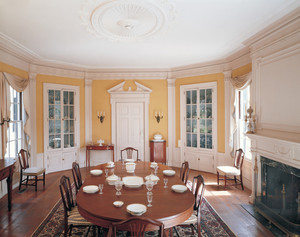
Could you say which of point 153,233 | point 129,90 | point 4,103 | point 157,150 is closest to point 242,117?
point 157,150

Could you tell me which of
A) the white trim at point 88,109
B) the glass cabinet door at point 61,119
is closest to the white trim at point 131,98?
the white trim at point 88,109

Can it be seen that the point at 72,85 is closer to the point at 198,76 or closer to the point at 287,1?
the point at 198,76

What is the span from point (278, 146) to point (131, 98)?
4573 mm

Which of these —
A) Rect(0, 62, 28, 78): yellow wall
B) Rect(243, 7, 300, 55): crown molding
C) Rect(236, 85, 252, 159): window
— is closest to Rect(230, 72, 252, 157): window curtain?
Rect(236, 85, 252, 159): window

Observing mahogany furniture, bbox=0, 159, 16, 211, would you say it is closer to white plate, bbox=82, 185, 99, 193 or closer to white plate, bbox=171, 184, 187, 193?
white plate, bbox=82, 185, 99, 193

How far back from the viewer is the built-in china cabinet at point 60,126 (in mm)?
6168

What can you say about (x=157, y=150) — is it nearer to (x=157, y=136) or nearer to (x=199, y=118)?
(x=157, y=136)

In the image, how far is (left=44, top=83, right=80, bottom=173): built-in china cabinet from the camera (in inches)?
243

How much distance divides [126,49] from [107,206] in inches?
148

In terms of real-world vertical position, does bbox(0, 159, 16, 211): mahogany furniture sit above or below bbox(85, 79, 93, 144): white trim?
below

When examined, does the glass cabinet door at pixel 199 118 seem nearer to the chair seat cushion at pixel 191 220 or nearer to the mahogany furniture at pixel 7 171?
the chair seat cushion at pixel 191 220

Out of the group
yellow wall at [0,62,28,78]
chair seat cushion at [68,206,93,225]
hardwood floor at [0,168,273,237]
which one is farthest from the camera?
yellow wall at [0,62,28,78]

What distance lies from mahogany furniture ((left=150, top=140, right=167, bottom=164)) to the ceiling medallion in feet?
11.7

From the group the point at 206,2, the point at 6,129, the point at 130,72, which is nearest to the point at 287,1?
the point at 206,2
